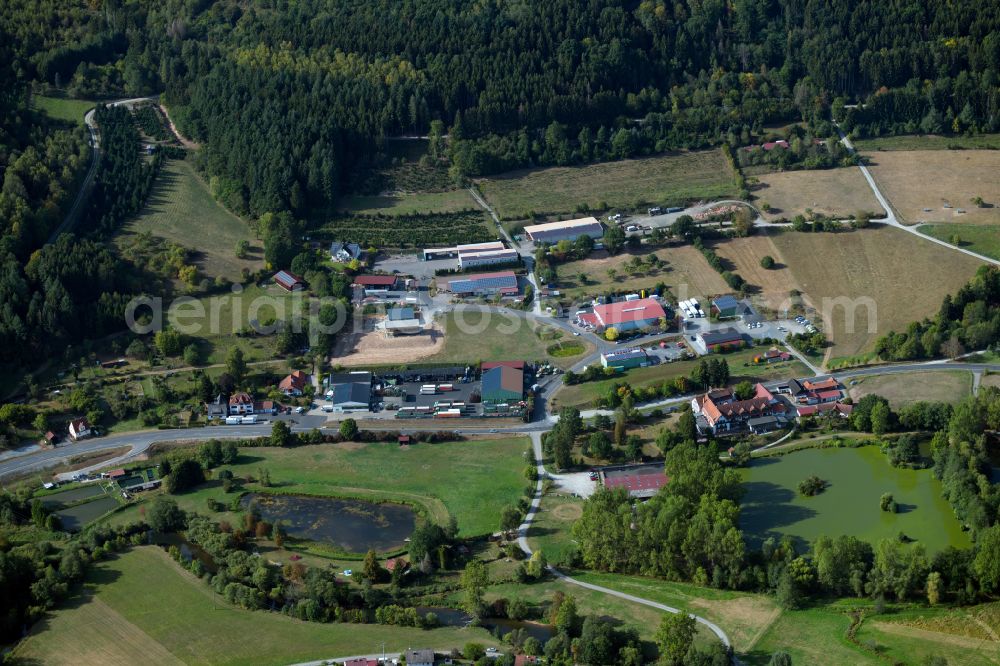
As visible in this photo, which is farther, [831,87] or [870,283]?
[831,87]

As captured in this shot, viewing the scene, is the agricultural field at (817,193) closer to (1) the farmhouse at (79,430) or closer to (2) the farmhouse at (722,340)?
(2) the farmhouse at (722,340)

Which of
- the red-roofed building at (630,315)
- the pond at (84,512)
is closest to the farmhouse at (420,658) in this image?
the pond at (84,512)

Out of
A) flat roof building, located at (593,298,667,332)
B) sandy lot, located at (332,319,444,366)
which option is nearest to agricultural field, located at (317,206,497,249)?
sandy lot, located at (332,319,444,366)

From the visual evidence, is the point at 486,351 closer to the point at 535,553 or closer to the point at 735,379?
the point at 735,379

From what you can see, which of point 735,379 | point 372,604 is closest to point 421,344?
point 735,379

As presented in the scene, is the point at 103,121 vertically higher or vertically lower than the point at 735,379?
higher

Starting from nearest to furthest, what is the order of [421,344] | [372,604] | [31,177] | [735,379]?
[372,604]
[735,379]
[421,344]
[31,177]

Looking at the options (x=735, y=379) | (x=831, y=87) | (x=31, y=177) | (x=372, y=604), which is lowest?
(x=372, y=604)
